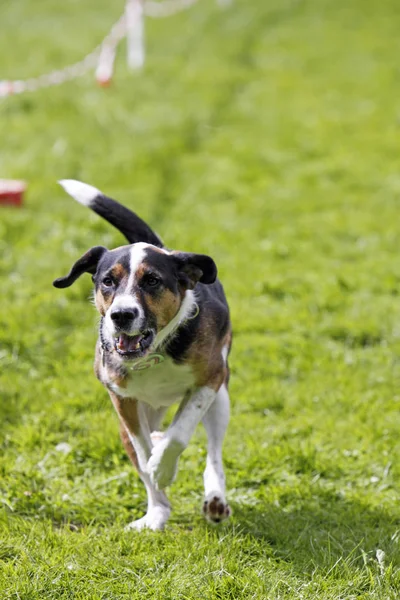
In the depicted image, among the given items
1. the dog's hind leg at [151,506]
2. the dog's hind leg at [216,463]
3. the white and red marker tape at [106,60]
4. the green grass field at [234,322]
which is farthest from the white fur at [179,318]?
the white and red marker tape at [106,60]

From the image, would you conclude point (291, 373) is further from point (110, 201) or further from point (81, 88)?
point (81, 88)

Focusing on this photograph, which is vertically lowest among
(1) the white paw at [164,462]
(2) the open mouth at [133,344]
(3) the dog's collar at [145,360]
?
(1) the white paw at [164,462]

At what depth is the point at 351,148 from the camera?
40.2 ft

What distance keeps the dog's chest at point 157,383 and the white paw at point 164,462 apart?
256 millimetres

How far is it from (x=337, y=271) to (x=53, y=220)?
2.64 meters

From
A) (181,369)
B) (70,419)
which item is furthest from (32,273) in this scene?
(181,369)

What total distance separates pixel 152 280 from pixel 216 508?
1126 millimetres

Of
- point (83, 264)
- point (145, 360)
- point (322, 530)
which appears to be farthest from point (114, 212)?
point (322, 530)

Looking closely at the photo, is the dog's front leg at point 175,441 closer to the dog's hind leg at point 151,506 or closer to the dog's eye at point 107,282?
the dog's hind leg at point 151,506

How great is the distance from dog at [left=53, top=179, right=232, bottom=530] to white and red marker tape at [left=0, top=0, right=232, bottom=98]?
709 cm

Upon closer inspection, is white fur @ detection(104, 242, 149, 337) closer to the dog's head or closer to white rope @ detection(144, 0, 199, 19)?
the dog's head

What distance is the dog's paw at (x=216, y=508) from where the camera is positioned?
4.40 m

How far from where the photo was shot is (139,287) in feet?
13.2

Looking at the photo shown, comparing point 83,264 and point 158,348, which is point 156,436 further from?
point 83,264
